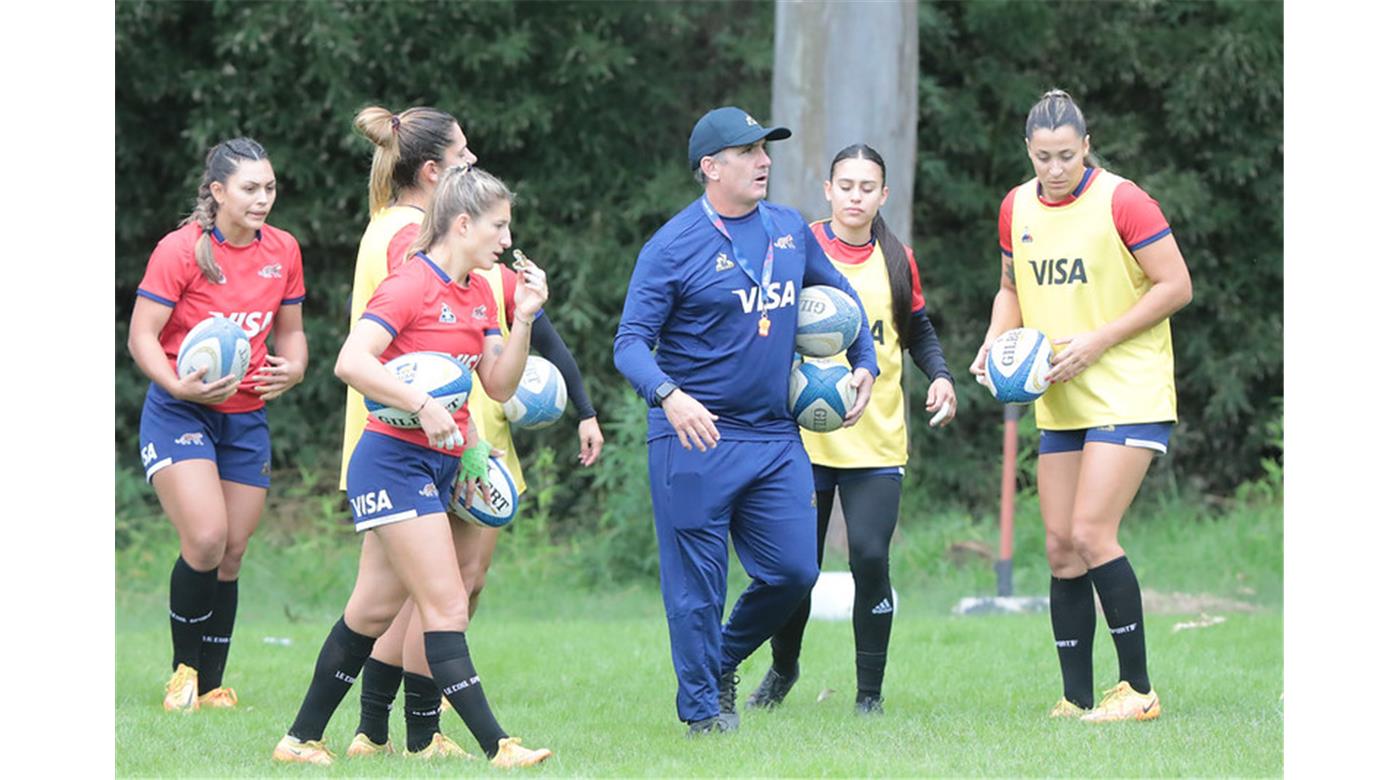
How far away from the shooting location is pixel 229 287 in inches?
253

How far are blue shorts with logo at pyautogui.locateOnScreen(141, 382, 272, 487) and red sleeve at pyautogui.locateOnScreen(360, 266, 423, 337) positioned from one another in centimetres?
173

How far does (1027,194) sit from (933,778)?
2269 mm

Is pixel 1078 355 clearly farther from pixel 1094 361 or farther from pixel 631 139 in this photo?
pixel 631 139

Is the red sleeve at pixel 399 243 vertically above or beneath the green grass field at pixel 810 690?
above

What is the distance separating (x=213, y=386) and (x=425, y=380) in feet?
5.41

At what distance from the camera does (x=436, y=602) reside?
4984mm

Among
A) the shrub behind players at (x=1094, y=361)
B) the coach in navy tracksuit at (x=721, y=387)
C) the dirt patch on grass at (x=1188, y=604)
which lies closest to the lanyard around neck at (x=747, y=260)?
the coach in navy tracksuit at (x=721, y=387)

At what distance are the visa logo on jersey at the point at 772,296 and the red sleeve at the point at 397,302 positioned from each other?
1.05 m

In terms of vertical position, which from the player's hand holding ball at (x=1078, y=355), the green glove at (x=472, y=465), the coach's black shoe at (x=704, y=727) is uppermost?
the player's hand holding ball at (x=1078, y=355)

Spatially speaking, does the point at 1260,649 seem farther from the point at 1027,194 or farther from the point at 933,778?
the point at 933,778

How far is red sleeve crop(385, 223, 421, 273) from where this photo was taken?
537 centimetres

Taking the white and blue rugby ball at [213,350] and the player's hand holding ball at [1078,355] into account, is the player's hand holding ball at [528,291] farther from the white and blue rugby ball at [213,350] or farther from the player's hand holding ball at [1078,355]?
the player's hand holding ball at [1078,355]

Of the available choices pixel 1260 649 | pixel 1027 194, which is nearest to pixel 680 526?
pixel 1027 194

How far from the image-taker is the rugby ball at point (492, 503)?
5238 mm
